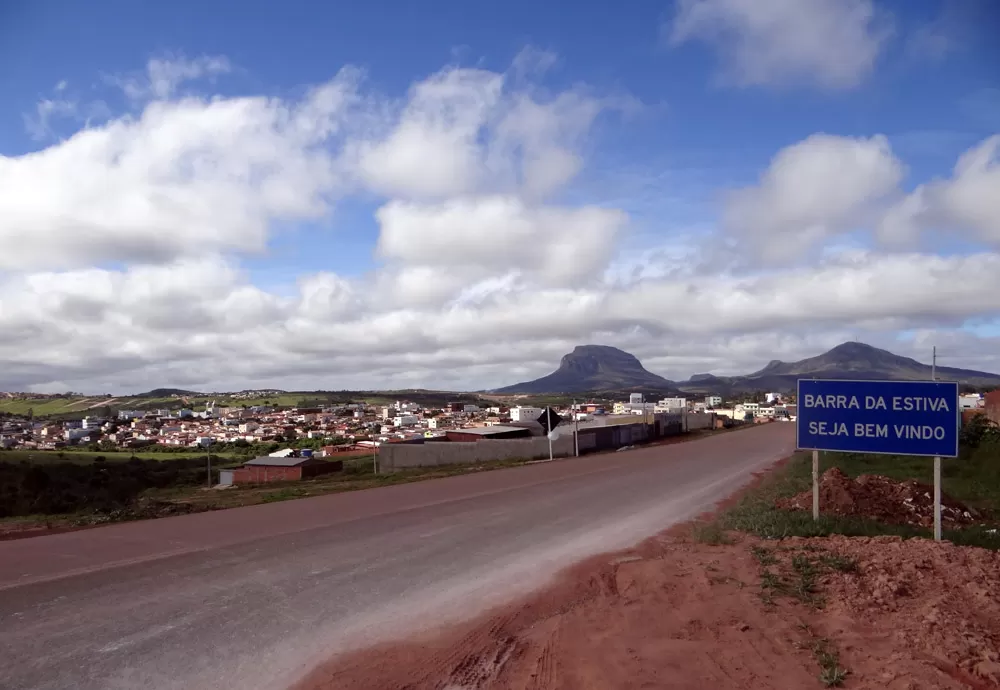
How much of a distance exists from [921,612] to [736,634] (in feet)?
5.39

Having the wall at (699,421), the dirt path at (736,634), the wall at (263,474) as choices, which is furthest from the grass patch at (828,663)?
the wall at (699,421)

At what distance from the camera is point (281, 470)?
42.0m

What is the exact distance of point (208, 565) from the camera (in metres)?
9.51

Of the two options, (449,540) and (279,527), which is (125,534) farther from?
(449,540)

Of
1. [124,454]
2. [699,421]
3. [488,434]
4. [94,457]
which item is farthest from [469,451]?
[124,454]

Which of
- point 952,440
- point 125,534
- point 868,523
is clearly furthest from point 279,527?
point 952,440

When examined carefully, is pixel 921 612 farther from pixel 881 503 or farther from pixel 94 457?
pixel 94 457

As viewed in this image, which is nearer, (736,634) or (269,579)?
(736,634)

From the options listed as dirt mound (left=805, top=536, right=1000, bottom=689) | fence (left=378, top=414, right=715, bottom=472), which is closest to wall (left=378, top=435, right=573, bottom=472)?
fence (left=378, top=414, right=715, bottom=472)

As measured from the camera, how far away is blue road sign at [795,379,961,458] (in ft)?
32.4

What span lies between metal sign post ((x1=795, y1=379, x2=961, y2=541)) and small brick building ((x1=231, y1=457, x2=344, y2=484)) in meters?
34.4

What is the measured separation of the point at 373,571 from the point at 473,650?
338 centimetres

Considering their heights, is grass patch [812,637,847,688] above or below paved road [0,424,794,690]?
above

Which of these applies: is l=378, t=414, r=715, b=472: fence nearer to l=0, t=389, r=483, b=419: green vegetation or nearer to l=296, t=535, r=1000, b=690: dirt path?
l=296, t=535, r=1000, b=690: dirt path
